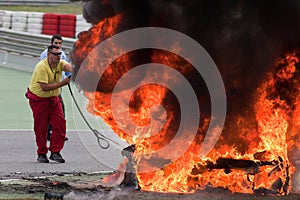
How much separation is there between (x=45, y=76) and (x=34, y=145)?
9.21 feet

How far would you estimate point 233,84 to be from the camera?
426 inches

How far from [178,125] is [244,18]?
4.53 ft

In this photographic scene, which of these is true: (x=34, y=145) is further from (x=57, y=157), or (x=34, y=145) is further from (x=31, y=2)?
(x=31, y=2)

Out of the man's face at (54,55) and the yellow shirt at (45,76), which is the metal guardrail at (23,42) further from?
the man's face at (54,55)

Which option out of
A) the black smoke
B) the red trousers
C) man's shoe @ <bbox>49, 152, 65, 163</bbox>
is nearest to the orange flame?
the black smoke

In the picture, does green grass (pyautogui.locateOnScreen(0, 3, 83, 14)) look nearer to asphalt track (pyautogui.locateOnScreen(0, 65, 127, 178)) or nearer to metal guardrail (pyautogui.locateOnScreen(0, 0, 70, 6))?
metal guardrail (pyautogui.locateOnScreen(0, 0, 70, 6))

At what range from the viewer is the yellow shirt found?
1421 centimetres

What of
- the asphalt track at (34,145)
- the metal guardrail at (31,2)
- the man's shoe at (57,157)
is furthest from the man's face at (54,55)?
the metal guardrail at (31,2)

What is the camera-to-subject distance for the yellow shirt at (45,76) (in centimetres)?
1421

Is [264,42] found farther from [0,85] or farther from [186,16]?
[0,85]

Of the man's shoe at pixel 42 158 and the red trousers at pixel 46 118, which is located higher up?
the red trousers at pixel 46 118

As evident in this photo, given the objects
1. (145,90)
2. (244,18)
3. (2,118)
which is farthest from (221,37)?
(2,118)

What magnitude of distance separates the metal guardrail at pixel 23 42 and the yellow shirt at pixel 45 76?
13.7m

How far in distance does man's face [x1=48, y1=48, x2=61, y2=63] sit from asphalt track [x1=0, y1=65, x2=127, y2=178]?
1.55 meters
